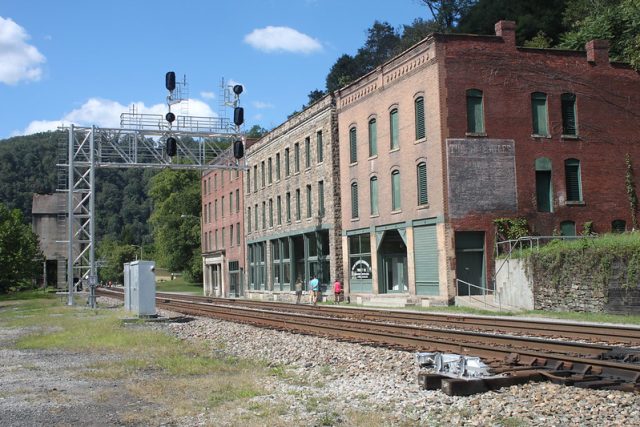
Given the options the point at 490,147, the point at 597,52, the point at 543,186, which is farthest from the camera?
the point at 597,52

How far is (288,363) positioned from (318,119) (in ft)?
105

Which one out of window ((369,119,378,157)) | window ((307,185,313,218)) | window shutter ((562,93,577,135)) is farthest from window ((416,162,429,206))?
window ((307,185,313,218))

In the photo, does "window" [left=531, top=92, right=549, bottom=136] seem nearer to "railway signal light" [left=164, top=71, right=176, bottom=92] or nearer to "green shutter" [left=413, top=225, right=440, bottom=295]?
"green shutter" [left=413, top=225, right=440, bottom=295]

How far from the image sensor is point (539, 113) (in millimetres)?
33469

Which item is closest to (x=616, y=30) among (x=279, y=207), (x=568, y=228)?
(x=568, y=228)

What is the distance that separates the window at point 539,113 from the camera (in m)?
33.3

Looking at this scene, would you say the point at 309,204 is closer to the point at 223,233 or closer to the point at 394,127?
the point at 394,127

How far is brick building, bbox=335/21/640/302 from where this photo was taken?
3188 centimetres

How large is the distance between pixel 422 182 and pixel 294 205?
16.1 meters

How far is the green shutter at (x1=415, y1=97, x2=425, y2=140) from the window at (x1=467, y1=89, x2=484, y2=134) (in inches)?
86.5

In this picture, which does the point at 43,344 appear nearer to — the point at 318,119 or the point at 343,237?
the point at 343,237

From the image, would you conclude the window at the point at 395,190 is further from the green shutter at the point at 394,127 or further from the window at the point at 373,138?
the window at the point at 373,138

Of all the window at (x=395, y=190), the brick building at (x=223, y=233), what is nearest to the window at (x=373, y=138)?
the window at (x=395, y=190)

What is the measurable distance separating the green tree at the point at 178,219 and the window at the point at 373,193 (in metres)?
47.0
